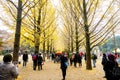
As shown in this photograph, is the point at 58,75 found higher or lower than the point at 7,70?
lower

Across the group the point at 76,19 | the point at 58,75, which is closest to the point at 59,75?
the point at 58,75

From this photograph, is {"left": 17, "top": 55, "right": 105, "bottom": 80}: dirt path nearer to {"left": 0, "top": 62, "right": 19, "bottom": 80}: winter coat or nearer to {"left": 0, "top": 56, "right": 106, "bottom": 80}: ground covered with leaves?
{"left": 0, "top": 56, "right": 106, "bottom": 80}: ground covered with leaves

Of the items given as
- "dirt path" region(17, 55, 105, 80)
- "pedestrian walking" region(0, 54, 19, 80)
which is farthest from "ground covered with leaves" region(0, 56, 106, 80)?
"pedestrian walking" region(0, 54, 19, 80)

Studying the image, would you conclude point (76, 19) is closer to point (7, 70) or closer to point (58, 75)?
point (58, 75)

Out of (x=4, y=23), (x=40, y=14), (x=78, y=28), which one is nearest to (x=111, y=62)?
(x=4, y=23)

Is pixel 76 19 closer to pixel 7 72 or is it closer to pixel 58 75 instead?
pixel 58 75

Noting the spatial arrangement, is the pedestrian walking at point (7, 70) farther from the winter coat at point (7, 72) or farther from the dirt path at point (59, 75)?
the dirt path at point (59, 75)

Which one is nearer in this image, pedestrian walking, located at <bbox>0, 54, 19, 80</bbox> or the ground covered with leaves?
pedestrian walking, located at <bbox>0, 54, 19, 80</bbox>

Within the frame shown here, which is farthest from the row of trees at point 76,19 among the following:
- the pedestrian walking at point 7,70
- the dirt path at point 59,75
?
the pedestrian walking at point 7,70

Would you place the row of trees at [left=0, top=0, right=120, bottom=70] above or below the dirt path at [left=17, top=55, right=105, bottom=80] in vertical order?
above

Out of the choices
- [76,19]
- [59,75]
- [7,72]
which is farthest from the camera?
[76,19]

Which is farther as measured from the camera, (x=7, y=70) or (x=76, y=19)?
(x=76, y=19)

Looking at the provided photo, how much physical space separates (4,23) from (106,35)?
9.75m

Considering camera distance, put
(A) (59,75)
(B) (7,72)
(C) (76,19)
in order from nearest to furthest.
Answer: (B) (7,72) → (A) (59,75) → (C) (76,19)
